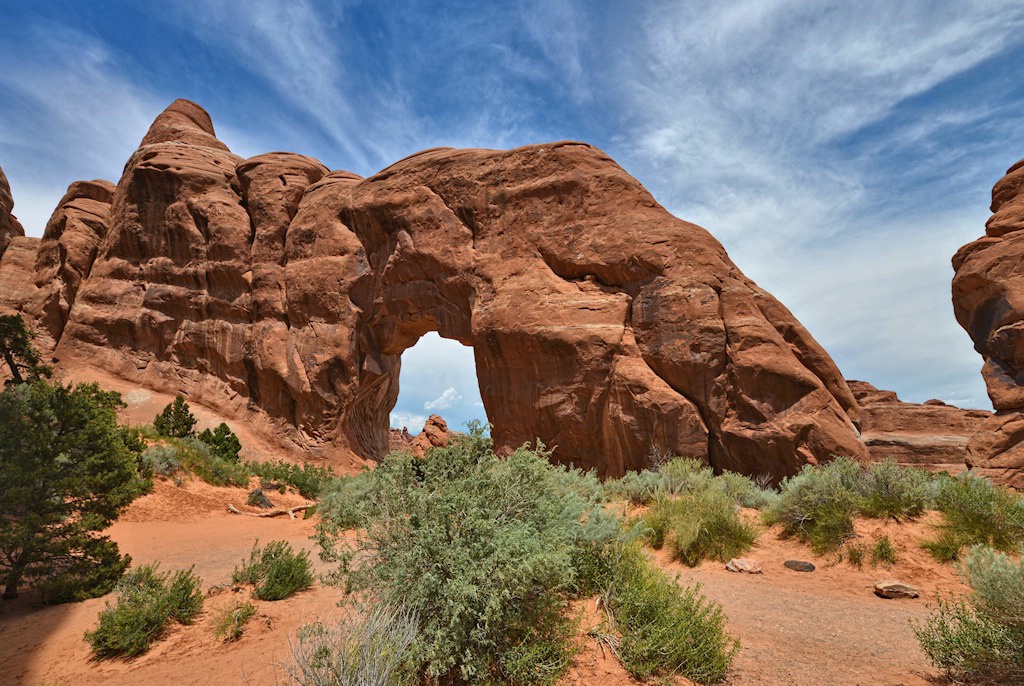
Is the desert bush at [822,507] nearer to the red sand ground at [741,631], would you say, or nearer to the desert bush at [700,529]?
the red sand ground at [741,631]

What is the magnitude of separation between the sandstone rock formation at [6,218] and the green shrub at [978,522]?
44.2 metres

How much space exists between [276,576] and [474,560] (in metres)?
3.80

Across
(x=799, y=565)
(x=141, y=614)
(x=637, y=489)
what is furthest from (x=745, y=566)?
(x=141, y=614)

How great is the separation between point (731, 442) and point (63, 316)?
3342 centimetres

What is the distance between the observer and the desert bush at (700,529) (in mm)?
7449

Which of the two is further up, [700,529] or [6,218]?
[6,218]

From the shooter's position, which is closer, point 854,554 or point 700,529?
point 854,554

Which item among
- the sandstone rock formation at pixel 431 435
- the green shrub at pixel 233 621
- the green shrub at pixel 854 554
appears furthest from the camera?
the sandstone rock formation at pixel 431 435

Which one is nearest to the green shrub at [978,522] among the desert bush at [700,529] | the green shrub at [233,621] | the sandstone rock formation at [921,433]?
the desert bush at [700,529]

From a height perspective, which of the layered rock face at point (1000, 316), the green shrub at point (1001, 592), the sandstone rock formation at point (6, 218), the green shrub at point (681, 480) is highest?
the sandstone rock formation at point (6, 218)

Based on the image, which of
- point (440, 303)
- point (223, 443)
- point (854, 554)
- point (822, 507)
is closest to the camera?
point (854, 554)

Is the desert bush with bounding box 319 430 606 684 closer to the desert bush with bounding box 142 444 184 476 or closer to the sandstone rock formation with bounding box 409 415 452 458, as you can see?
the desert bush with bounding box 142 444 184 476

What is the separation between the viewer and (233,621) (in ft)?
16.4

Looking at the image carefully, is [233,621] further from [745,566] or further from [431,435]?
[431,435]
